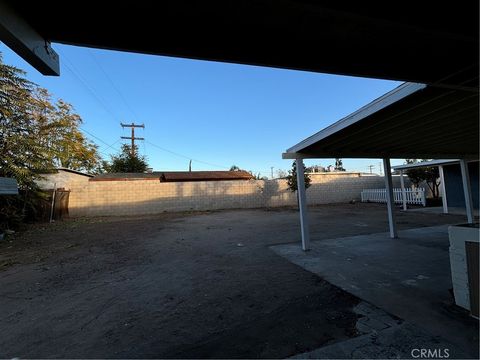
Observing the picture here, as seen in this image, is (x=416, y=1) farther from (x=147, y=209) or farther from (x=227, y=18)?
(x=147, y=209)

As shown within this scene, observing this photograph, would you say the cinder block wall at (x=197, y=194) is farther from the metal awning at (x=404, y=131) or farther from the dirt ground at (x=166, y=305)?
the metal awning at (x=404, y=131)

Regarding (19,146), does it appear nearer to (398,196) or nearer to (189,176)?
(189,176)

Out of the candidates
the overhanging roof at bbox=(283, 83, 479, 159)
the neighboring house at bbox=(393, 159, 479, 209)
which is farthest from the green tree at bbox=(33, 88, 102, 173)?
the neighboring house at bbox=(393, 159, 479, 209)

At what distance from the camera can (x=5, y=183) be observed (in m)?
7.06

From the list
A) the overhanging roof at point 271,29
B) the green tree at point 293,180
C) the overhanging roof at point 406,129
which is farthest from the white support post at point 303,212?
the green tree at point 293,180

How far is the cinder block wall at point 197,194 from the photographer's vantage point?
15.5 m

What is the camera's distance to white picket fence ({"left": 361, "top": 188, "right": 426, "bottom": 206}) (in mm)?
15234

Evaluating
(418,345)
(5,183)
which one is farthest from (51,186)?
(418,345)

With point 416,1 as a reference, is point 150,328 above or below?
below

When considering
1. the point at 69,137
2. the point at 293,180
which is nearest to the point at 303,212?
the point at 293,180

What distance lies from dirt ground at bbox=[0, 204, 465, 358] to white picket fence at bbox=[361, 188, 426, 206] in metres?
10.8

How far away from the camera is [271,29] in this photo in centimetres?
208

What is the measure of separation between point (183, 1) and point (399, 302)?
3700 mm

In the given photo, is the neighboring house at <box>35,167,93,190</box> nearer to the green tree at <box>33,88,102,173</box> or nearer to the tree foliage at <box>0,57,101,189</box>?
the green tree at <box>33,88,102,173</box>
